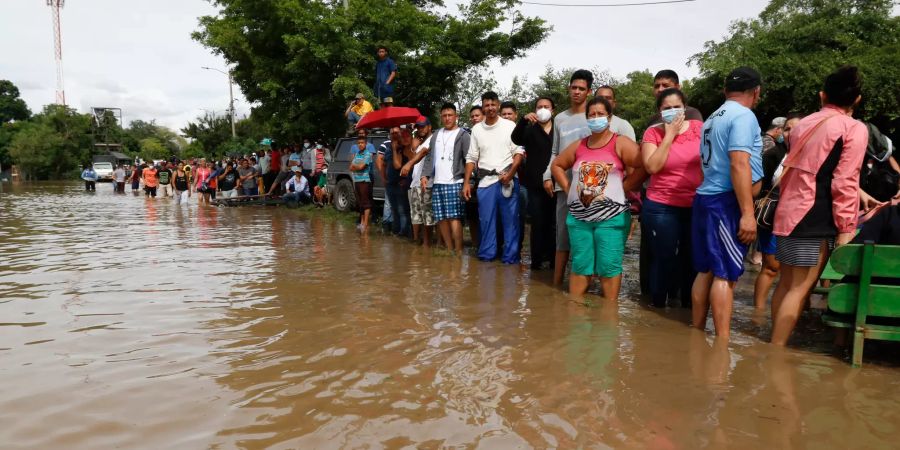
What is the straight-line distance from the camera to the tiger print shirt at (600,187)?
16.2ft

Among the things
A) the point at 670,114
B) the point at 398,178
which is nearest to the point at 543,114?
the point at 670,114

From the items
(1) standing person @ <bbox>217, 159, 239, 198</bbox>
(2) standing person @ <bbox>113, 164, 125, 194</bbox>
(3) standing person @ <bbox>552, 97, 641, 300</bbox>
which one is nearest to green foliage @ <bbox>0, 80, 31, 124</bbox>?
(2) standing person @ <bbox>113, 164, 125, 194</bbox>

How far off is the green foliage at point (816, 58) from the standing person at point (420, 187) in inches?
378

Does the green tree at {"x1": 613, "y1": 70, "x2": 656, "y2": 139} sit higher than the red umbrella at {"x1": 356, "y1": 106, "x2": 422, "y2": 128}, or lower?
higher

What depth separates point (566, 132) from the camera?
5.84m

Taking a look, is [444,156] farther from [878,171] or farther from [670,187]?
[878,171]

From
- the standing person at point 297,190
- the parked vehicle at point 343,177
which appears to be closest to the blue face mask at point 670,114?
the parked vehicle at point 343,177

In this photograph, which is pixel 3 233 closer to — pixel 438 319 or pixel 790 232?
pixel 438 319

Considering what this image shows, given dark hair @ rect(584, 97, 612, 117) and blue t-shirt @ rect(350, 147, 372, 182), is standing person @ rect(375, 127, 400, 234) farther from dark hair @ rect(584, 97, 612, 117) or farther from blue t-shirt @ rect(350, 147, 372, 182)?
dark hair @ rect(584, 97, 612, 117)

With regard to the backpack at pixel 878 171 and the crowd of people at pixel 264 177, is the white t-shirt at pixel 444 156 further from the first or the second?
the crowd of people at pixel 264 177

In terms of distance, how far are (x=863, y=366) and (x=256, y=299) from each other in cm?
426

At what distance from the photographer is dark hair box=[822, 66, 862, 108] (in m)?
3.76

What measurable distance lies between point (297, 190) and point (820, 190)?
14071 millimetres

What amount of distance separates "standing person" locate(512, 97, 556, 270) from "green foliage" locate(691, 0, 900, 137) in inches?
386
